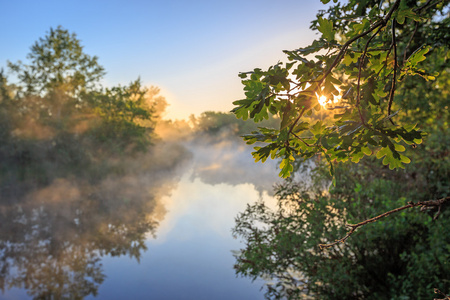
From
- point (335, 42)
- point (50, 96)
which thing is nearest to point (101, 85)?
point (50, 96)

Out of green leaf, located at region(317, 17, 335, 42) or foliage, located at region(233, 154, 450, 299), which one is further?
foliage, located at region(233, 154, 450, 299)

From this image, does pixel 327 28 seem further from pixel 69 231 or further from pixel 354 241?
pixel 69 231

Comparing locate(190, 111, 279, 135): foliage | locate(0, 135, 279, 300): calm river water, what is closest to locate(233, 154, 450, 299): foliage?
locate(0, 135, 279, 300): calm river water

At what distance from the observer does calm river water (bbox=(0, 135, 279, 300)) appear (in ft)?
31.9

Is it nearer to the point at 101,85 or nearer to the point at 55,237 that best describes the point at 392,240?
the point at 55,237

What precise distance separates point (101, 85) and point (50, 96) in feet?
15.7

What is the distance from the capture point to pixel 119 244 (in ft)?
42.6

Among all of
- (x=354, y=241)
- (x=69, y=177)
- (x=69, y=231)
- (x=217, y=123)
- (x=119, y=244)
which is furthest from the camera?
(x=217, y=123)

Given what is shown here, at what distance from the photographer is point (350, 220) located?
6027mm

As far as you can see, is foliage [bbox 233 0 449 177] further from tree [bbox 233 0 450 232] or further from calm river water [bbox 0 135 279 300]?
calm river water [bbox 0 135 279 300]

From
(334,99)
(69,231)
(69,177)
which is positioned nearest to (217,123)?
(69,177)

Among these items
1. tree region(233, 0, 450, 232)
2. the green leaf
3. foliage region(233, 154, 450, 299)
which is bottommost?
tree region(233, 0, 450, 232)

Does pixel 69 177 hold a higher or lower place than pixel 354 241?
higher

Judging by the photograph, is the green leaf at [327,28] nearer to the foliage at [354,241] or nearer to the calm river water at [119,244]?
the foliage at [354,241]
